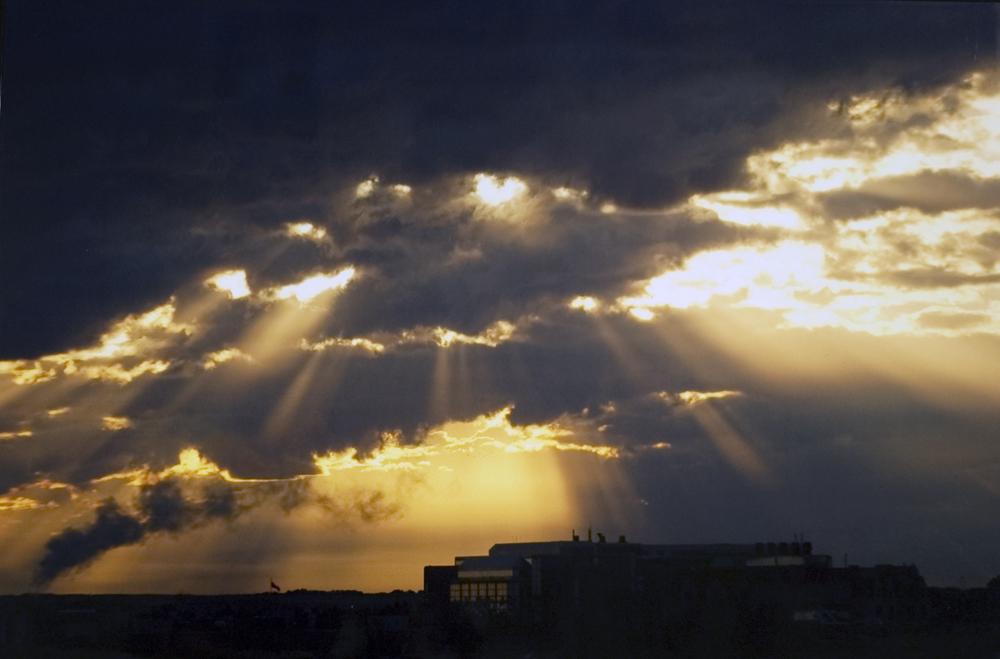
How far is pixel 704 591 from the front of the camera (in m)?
12.0

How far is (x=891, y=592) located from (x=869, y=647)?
78.9 inches

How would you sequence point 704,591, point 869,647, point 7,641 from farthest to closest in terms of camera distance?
point 704,591, point 869,647, point 7,641

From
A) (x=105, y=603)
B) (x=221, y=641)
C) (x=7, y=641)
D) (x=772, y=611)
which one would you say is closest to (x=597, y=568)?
(x=772, y=611)

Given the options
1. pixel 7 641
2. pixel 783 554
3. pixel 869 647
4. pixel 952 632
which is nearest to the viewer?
pixel 7 641

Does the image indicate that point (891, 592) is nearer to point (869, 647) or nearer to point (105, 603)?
point (869, 647)

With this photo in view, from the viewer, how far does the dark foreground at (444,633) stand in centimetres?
1041

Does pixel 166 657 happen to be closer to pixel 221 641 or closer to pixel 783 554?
pixel 221 641

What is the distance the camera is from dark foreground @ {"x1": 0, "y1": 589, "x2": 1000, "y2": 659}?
10.4 metres

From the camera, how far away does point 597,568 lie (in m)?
12.8

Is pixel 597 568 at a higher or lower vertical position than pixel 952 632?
higher

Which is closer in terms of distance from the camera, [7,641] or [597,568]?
[7,641]

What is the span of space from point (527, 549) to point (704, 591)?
323 centimetres

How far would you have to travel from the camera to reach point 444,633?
11.5 metres

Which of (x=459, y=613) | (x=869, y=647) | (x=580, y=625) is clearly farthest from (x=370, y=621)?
(x=869, y=647)
